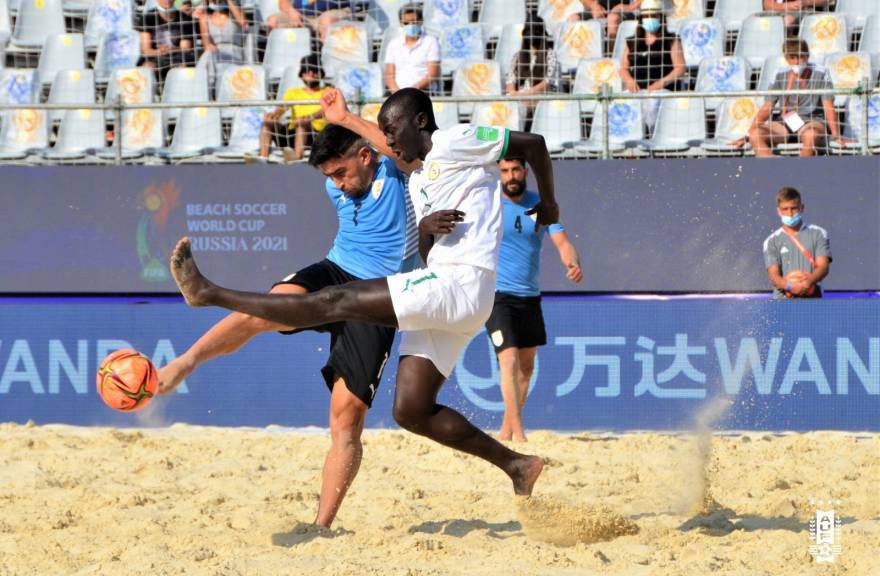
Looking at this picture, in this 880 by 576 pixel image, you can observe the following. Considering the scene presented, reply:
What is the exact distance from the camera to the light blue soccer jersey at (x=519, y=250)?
848cm

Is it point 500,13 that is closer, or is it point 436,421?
point 436,421

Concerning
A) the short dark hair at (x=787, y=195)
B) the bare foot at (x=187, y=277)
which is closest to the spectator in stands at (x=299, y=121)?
the short dark hair at (x=787, y=195)

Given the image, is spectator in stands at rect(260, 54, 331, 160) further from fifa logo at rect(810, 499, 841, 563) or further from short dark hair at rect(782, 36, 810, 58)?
fifa logo at rect(810, 499, 841, 563)

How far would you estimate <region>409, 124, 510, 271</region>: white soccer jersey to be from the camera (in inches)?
189

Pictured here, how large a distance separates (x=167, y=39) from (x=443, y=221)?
291 inches

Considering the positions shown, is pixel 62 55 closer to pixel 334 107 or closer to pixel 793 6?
pixel 793 6

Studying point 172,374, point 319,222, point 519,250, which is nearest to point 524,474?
point 172,374

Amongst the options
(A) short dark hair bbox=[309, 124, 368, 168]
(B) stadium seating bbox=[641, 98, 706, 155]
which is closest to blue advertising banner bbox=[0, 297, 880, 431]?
(B) stadium seating bbox=[641, 98, 706, 155]

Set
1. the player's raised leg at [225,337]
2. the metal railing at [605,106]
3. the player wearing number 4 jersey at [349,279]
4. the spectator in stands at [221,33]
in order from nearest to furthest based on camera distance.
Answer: the player's raised leg at [225,337] → the player wearing number 4 jersey at [349,279] → the metal railing at [605,106] → the spectator in stands at [221,33]

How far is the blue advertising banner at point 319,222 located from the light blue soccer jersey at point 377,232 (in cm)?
396

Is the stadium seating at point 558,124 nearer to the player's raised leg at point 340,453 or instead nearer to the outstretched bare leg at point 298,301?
the player's raised leg at point 340,453

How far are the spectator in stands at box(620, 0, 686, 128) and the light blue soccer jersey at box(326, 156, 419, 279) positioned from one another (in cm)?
500

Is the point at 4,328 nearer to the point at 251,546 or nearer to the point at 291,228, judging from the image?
the point at 291,228

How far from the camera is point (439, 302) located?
4.66m
